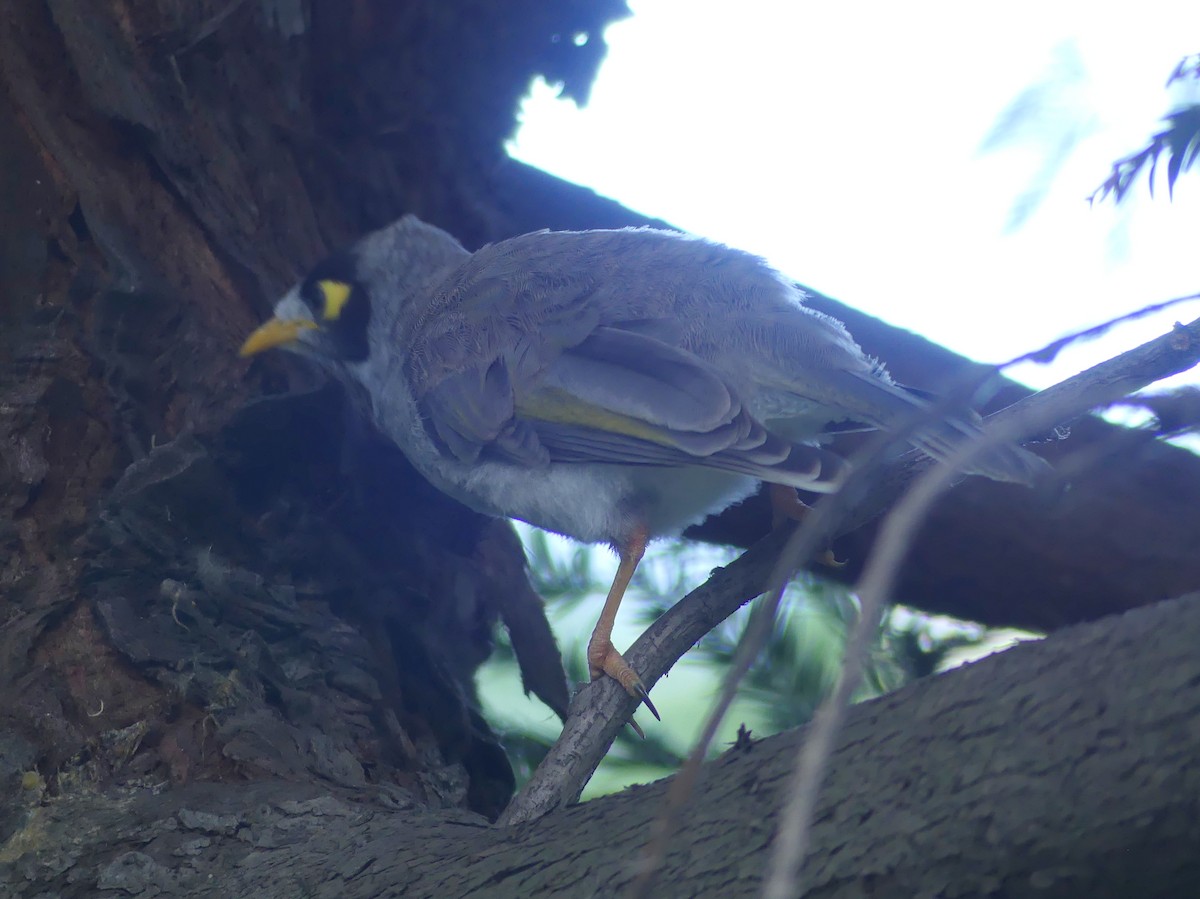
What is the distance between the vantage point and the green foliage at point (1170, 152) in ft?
4.87

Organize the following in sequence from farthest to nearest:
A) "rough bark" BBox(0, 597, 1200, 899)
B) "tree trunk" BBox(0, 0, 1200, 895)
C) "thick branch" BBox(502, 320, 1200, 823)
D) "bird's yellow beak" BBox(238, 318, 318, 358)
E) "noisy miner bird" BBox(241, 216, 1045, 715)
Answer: "bird's yellow beak" BBox(238, 318, 318, 358)
"noisy miner bird" BBox(241, 216, 1045, 715)
"thick branch" BBox(502, 320, 1200, 823)
"tree trunk" BBox(0, 0, 1200, 895)
"rough bark" BBox(0, 597, 1200, 899)

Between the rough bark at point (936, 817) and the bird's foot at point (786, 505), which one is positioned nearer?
the rough bark at point (936, 817)

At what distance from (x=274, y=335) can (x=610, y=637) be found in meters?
1.04

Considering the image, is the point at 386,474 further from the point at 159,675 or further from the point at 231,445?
the point at 159,675

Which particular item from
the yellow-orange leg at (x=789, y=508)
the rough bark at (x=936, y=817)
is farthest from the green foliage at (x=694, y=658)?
the rough bark at (x=936, y=817)

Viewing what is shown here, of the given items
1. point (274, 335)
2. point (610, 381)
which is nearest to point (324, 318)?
point (274, 335)

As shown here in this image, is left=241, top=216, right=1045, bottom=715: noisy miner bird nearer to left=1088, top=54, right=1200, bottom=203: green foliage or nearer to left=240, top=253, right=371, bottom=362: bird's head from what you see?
left=240, top=253, right=371, bottom=362: bird's head

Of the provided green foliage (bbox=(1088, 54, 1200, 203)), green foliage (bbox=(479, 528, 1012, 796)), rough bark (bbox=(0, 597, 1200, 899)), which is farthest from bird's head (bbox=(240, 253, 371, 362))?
green foliage (bbox=(1088, 54, 1200, 203))

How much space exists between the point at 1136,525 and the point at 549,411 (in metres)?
1.30

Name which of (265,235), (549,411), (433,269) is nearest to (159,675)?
(549,411)

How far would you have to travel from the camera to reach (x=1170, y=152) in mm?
1496

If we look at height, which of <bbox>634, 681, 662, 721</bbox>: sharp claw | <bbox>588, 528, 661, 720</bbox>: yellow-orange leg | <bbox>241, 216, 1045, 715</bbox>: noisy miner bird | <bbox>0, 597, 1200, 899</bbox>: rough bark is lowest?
<bbox>0, 597, 1200, 899</bbox>: rough bark

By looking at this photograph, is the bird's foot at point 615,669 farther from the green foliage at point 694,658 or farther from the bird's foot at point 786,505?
the bird's foot at point 786,505

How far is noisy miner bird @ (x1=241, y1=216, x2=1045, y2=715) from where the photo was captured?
1864 millimetres
